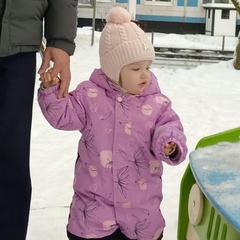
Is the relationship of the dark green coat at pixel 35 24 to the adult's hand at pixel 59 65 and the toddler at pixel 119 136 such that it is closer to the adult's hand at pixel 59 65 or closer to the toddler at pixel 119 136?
the adult's hand at pixel 59 65

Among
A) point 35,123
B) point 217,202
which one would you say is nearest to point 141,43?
point 217,202

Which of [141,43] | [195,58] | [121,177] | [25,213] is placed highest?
[141,43]

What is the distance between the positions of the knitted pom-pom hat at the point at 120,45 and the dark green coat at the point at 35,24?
0.38 ft

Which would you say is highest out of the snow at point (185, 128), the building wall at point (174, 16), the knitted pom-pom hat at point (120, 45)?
the knitted pom-pom hat at point (120, 45)

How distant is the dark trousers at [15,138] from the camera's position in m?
1.74

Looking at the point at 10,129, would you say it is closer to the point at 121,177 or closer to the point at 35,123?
the point at 121,177

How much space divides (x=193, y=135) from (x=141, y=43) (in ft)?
9.90

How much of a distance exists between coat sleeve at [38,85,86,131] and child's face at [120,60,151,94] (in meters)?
0.17

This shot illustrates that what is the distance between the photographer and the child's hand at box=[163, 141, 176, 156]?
1694 mm

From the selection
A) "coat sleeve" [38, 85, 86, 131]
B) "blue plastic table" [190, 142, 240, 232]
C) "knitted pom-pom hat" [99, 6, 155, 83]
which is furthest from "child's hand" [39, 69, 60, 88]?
"blue plastic table" [190, 142, 240, 232]

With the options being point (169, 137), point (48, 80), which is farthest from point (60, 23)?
point (169, 137)

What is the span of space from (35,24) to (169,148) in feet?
1.88

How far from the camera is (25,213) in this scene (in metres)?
1.90

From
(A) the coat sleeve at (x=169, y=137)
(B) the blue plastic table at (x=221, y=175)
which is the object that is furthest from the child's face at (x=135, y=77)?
(B) the blue plastic table at (x=221, y=175)
